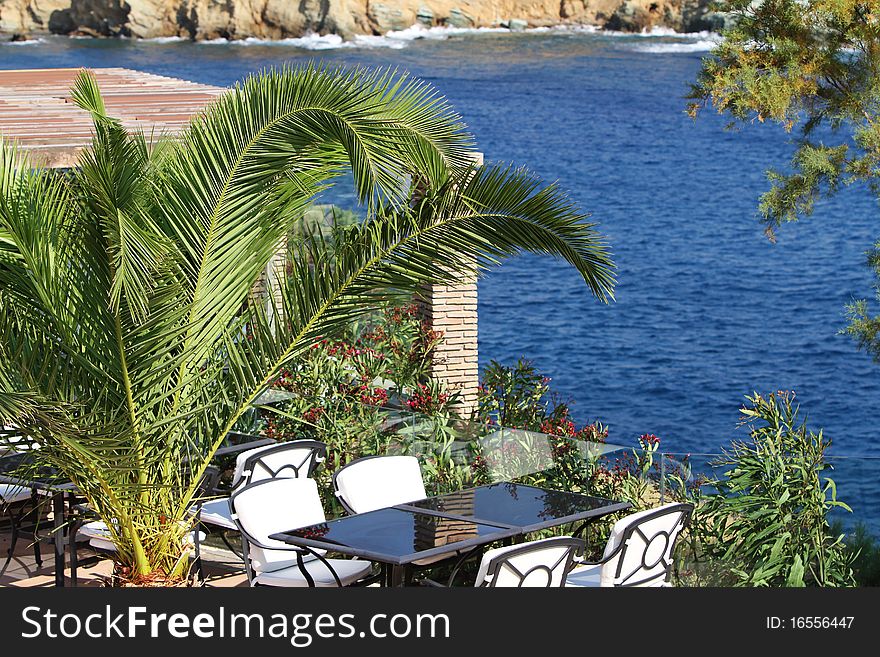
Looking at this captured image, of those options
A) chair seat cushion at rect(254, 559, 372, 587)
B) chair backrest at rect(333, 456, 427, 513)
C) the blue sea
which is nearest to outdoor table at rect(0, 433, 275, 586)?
chair backrest at rect(333, 456, 427, 513)

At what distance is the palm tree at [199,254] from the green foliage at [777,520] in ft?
5.16

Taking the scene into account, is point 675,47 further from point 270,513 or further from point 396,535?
point 396,535

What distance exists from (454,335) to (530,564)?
5.91 meters

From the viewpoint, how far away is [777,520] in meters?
7.18

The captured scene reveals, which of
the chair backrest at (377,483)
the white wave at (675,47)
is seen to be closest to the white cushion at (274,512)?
the chair backrest at (377,483)

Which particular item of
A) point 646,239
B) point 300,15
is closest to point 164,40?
point 300,15

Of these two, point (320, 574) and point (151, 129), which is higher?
point (151, 129)

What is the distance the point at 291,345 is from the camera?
263 inches

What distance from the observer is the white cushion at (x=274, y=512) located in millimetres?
6992

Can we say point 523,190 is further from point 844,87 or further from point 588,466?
point 844,87

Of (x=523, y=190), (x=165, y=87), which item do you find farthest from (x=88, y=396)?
(x=165, y=87)

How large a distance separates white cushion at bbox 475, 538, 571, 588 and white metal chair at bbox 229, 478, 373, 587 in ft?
3.62

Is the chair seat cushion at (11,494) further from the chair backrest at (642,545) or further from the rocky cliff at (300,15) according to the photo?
the rocky cliff at (300,15)

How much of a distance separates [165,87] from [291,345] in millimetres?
8008
